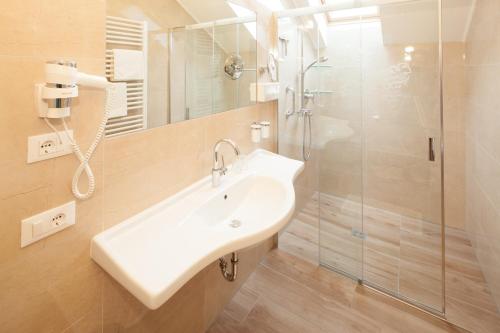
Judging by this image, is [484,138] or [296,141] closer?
[484,138]

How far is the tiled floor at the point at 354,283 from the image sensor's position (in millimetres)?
1680

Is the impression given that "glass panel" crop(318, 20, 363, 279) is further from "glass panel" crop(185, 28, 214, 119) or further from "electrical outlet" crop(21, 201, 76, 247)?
"electrical outlet" crop(21, 201, 76, 247)

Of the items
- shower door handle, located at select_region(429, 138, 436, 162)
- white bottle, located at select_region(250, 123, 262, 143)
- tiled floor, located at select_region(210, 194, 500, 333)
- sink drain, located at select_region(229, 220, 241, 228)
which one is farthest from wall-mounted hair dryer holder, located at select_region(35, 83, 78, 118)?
shower door handle, located at select_region(429, 138, 436, 162)

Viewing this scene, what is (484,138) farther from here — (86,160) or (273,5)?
(86,160)

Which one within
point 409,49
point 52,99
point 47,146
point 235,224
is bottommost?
point 235,224

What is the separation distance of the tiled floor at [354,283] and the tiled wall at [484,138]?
0.20 m

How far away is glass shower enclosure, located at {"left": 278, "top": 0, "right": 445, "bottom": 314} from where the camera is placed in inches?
83.1

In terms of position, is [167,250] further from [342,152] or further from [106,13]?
[342,152]

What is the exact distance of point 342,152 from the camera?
2510mm

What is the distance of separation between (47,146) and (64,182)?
0.12m

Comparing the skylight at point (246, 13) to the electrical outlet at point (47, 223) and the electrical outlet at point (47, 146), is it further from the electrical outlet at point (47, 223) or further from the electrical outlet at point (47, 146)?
the electrical outlet at point (47, 223)

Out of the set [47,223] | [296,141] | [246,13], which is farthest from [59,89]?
[296,141]

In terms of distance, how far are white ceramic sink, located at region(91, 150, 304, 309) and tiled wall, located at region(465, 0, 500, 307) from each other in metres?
1.46

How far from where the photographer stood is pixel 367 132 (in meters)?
2.64
